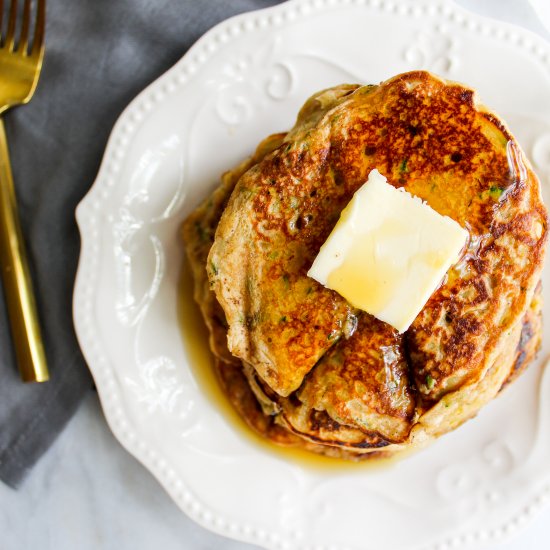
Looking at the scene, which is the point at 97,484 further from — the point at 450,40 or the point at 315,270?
the point at 450,40

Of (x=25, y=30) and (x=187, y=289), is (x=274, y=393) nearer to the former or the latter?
(x=187, y=289)

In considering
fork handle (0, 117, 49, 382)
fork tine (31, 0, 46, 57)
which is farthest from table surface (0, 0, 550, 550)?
fork tine (31, 0, 46, 57)

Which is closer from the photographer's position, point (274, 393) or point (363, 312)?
point (363, 312)

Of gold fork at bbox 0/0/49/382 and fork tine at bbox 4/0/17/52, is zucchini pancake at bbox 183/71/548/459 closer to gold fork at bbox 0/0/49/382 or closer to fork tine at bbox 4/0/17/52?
gold fork at bbox 0/0/49/382

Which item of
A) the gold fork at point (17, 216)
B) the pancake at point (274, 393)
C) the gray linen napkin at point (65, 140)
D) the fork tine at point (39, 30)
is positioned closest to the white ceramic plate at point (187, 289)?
the pancake at point (274, 393)

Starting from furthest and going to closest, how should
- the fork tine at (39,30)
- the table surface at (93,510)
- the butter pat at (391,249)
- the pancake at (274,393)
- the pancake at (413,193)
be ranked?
1. the table surface at (93,510)
2. the fork tine at (39,30)
3. the pancake at (274,393)
4. the pancake at (413,193)
5. the butter pat at (391,249)

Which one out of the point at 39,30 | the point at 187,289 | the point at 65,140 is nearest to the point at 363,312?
the point at 187,289

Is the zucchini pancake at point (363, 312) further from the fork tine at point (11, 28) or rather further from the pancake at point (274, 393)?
the fork tine at point (11, 28)
